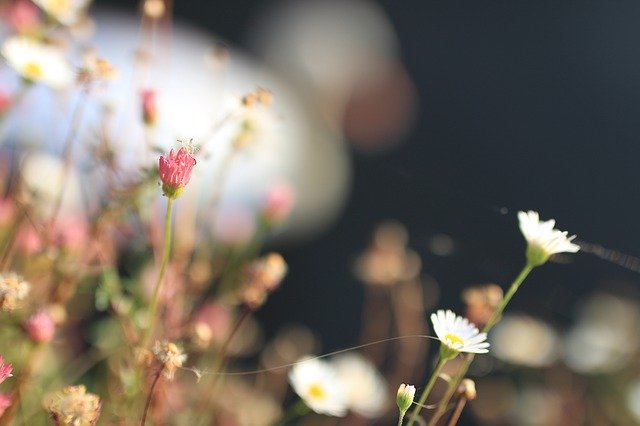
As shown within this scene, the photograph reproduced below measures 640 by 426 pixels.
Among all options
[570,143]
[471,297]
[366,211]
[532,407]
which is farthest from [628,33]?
[471,297]

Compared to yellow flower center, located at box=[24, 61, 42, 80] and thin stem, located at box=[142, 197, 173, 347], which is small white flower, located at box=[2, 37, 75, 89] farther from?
thin stem, located at box=[142, 197, 173, 347]

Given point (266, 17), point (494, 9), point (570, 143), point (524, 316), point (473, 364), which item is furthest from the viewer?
point (266, 17)

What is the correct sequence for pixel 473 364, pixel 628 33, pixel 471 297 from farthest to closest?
pixel 628 33 → pixel 473 364 → pixel 471 297

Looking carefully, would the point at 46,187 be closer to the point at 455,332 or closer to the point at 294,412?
the point at 294,412

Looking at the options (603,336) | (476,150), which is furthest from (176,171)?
(476,150)

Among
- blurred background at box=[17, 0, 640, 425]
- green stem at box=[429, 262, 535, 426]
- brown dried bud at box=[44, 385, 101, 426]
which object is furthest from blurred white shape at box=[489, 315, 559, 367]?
brown dried bud at box=[44, 385, 101, 426]

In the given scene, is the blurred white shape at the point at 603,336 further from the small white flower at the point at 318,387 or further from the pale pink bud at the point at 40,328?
the pale pink bud at the point at 40,328

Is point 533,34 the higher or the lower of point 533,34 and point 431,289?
the higher

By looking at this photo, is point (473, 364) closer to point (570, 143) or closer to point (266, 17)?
point (570, 143)
